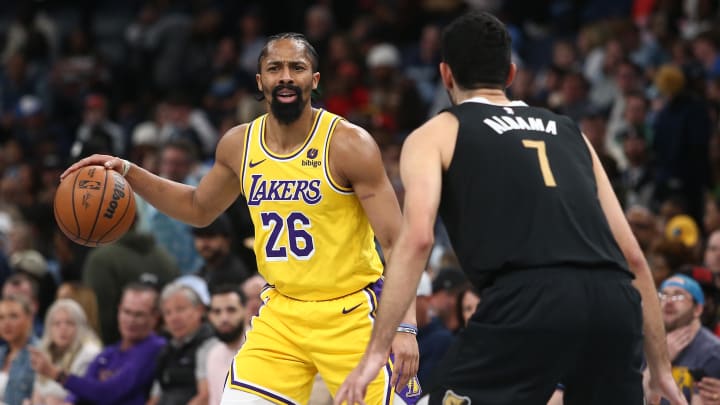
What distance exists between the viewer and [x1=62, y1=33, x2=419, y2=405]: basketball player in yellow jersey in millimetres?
5828

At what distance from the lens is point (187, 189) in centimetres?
649

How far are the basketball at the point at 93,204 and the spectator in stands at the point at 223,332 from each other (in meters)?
2.46

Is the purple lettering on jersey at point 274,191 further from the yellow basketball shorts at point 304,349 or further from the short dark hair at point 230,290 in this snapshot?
the short dark hair at point 230,290

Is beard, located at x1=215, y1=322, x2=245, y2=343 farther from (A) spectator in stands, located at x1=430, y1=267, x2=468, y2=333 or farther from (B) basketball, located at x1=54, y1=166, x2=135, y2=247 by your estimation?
(B) basketball, located at x1=54, y1=166, x2=135, y2=247

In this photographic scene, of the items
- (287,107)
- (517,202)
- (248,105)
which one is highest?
(248,105)

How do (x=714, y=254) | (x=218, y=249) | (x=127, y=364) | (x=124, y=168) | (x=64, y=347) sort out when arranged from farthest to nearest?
(x=218, y=249), (x=64, y=347), (x=714, y=254), (x=127, y=364), (x=124, y=168)

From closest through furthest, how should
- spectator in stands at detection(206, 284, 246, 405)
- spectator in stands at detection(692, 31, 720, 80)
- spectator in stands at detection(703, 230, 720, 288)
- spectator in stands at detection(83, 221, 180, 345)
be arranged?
spectator in stands at detection(206, 284, 246, 405), spectator in stands at detection(703, 230, 720, 288), spectator in stands at detection(83, 221, 180, 345), spectator in stands at detection(692, 31, 720, 80)

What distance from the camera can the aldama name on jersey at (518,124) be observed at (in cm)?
462

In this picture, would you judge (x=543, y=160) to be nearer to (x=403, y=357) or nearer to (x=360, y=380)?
(x=360, y=380)

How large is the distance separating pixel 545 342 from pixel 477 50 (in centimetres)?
115

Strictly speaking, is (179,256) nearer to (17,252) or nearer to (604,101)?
(17,252)

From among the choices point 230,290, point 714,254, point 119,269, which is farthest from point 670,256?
point 119,269

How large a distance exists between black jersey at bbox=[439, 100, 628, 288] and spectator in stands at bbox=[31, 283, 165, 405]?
518cm

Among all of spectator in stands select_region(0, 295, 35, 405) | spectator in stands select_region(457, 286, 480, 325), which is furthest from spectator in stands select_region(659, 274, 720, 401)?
spectator in stands select_region(0, 295, 35, 405)
